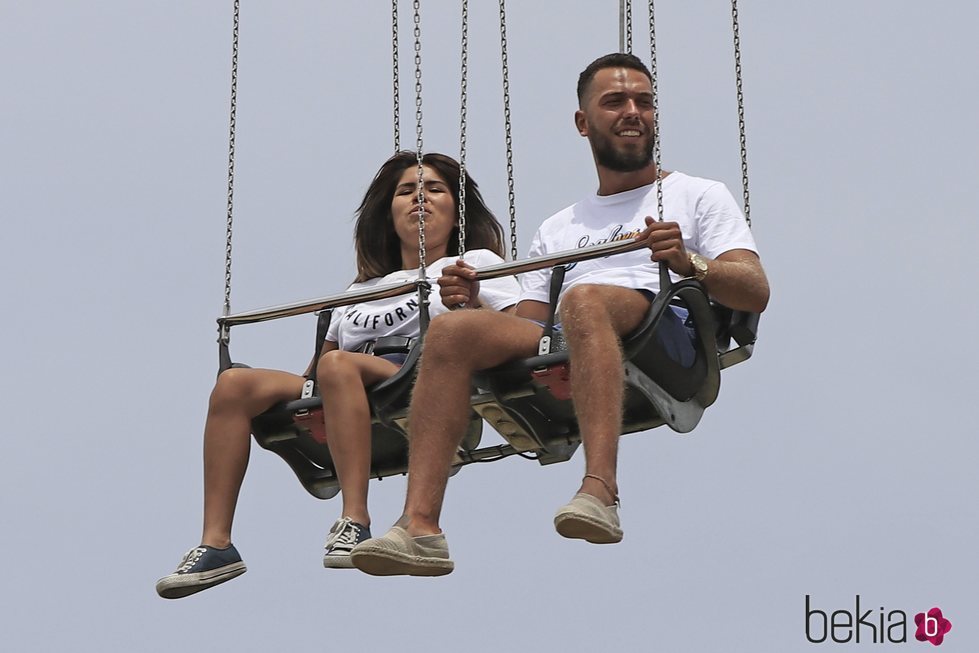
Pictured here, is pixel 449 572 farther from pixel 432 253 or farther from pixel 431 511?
pixel 432 253

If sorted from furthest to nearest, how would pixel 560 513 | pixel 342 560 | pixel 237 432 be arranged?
1. pixel 237 432
2. pixel 342 560
3. pixel 560 513

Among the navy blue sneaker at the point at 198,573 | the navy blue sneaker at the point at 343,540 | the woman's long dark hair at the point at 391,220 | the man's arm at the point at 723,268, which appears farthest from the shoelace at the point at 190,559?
the man's arm at the point at 723,268

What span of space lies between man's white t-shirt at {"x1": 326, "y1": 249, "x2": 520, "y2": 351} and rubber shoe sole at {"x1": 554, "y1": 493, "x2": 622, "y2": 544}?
1.66 meters

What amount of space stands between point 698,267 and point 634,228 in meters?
0.55

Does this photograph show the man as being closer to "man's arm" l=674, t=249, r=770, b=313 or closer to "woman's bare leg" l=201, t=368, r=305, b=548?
"man's arm" l=674, t=249, r=770, b=313

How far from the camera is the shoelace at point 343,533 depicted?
11.0m

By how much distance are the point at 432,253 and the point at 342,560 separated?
172cm

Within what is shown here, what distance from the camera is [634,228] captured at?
37.5 ft

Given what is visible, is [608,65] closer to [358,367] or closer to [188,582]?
[358,367]

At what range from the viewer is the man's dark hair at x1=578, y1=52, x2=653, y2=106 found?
11.6 meters

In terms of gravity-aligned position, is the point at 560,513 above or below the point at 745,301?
below

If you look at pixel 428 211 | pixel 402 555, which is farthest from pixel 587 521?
pixel 428 211

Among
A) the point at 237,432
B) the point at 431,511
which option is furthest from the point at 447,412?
the point at 237,432

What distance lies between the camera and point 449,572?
35.2 feet
